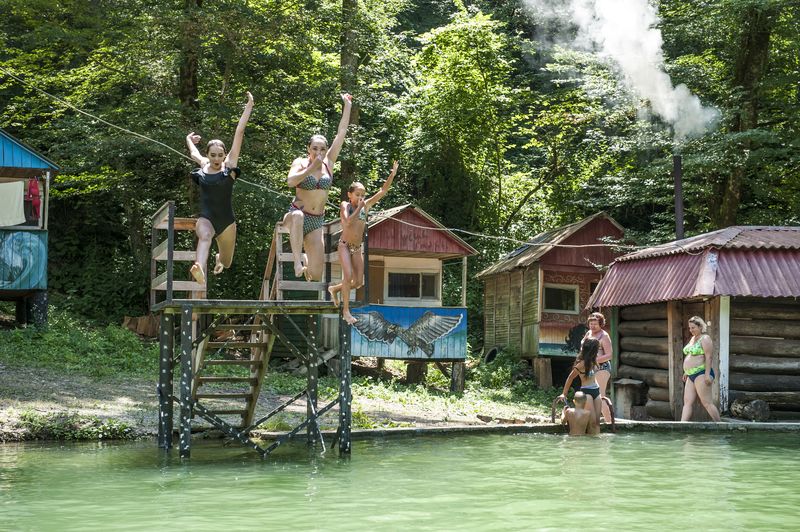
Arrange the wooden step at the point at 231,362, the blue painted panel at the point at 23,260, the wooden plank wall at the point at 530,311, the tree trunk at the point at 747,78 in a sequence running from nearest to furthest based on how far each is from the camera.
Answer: the wooden step at the point at 231,362
the blue painted panel at the point at 23,260
the tree trunk at the point at 747,78
the wooden plank wall at the point at 530,311


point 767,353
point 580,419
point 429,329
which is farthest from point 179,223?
point 429,329

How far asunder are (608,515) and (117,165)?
77.0 ft

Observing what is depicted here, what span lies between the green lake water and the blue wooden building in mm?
10857

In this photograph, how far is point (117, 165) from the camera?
95.6 ft

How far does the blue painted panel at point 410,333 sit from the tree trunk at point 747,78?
801 centimetres

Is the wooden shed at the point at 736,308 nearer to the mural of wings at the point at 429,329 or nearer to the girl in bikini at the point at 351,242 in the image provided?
the mural of wings at the point at 429,329

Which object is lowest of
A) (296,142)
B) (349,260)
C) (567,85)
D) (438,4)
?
(349,260)

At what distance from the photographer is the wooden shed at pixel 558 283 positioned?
96.9 ft

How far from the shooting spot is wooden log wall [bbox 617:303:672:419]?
20.8m

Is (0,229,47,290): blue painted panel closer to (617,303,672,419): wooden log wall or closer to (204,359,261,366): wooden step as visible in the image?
(204,359,261,366): wooden step

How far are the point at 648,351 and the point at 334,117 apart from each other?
18.9 meters

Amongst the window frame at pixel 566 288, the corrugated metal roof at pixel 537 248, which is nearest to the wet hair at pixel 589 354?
the corrugated metal roof at pixel 537 248

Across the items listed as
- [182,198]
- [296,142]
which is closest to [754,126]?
[296,142]

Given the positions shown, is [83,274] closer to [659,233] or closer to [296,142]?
[296,142]
